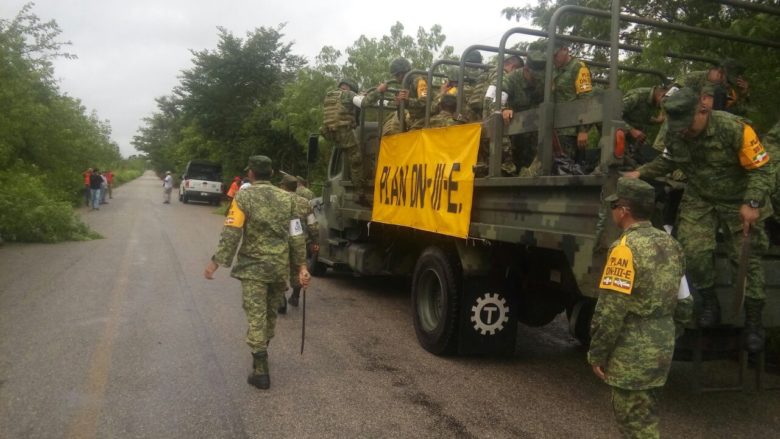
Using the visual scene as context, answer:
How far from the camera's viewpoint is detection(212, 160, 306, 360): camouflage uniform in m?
4.92

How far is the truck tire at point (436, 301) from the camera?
560 centimetres

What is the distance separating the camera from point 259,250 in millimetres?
4992

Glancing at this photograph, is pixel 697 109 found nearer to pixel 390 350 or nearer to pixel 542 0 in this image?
pixel 390 350

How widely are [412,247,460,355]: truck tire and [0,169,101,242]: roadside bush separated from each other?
11107mm

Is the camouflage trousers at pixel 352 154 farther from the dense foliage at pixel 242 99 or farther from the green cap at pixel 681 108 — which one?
the dense foliage at pixel 242 99

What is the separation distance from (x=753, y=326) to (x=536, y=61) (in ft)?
8.54

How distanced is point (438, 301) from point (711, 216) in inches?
111

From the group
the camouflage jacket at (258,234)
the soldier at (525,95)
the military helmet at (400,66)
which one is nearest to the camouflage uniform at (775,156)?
the soldier at (525,95)

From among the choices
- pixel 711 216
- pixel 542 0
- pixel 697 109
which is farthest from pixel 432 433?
pixel 542 0

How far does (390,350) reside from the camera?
608cm

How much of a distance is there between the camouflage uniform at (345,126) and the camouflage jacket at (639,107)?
3540mm

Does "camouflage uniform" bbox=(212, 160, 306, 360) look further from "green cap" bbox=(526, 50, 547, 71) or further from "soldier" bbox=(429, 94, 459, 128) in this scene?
"green cap" bbox=(526, 50, 547, 71)

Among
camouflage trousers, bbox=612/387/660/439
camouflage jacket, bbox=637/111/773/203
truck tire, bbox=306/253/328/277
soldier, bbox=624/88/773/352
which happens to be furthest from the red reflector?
truck tire, bbox=306/253/328/277

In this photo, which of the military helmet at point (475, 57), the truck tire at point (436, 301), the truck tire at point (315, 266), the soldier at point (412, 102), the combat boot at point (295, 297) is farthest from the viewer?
the truck tire at point (315, 266)
